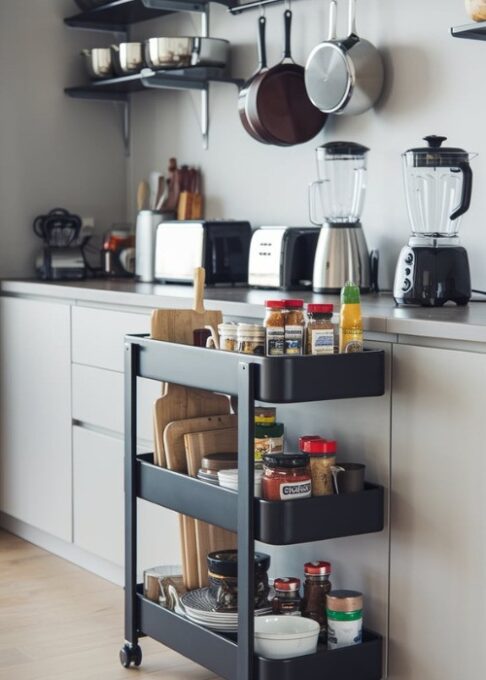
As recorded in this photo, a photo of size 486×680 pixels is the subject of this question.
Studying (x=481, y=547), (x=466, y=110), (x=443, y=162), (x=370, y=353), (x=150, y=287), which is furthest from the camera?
(x=150, y=287)

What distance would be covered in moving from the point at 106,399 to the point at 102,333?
192mm

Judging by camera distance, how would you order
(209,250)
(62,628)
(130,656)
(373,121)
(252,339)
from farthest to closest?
1. (209,250)
2. (373,121)
3. (62,628)
4. (130,656)
5. (252,339)

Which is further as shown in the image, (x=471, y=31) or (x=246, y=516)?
(x=471, y=31)

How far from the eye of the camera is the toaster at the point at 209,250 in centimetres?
353

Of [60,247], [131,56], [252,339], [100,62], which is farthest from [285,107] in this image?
[252,339]

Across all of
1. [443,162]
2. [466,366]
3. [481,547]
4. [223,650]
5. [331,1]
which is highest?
[331,1]

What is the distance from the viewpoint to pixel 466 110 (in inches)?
114

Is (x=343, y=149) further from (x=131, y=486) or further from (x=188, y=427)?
(x=131, y=486)

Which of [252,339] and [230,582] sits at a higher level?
[252,339]

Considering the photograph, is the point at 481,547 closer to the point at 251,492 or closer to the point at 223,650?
the point at 251,492

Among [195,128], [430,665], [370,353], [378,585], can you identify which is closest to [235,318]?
[370,353]

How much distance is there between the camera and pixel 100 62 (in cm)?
400

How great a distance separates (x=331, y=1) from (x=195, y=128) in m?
0.88

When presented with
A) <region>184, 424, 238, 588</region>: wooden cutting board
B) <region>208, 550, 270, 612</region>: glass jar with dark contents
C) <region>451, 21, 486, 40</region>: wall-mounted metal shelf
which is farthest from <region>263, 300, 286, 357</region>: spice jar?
<region>451, 21, 486, 40</region>: wall-mounted metal shelf
